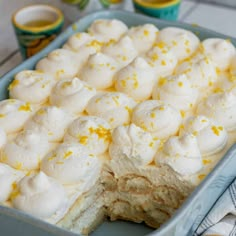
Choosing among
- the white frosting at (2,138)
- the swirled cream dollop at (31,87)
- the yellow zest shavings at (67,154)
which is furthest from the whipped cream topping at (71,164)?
the swirled cream dollop at (31,87)

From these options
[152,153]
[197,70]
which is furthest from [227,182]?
[197,70]

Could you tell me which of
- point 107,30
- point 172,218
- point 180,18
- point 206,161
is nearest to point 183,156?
point 206,161

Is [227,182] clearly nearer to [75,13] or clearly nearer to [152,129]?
[152,129]

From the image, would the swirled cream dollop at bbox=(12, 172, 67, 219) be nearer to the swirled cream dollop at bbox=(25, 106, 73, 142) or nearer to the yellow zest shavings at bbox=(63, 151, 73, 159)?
the yellow zest shavings at bbox=(63, 151, 73, 159)

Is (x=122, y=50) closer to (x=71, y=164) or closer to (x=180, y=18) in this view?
(x=71, y=164)

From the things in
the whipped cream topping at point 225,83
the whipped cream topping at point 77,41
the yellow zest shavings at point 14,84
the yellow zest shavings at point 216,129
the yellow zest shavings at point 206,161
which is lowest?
the yellow zest shavings at point 206,161

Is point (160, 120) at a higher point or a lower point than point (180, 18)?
higher

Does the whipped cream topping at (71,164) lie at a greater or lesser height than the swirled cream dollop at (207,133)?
greater

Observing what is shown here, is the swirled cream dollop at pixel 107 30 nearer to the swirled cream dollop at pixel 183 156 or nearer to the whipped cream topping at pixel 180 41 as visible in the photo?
the whipped cream topping at pixel 180 41
